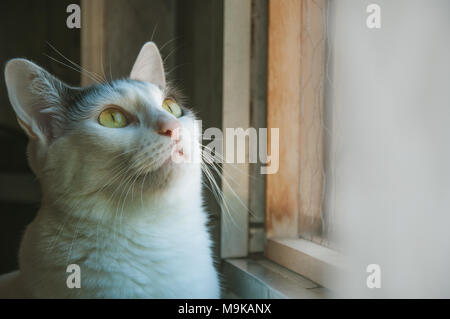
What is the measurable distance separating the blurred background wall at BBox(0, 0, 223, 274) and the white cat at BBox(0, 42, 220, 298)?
152 mm

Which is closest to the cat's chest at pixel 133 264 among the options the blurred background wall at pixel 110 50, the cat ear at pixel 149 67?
the blurred background wall at pixel 110 50

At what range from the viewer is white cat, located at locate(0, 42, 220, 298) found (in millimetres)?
713

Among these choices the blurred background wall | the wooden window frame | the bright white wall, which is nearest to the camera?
the bright white wall

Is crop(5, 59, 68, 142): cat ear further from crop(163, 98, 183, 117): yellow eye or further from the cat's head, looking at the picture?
crop(163, 98, 183, 117): yellow eye

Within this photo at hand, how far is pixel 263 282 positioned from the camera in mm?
790

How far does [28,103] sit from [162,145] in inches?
12.3

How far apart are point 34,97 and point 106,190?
0.83 ft

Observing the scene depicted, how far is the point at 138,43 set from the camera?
1.03 metres

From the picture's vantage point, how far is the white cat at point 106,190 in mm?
713

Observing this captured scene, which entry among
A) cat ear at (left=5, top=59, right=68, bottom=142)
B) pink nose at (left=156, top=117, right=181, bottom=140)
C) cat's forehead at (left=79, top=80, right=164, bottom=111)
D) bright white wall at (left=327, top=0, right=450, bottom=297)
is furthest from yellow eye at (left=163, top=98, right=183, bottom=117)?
bright white wall at (left=327, top=0, right=450, bottom=297)

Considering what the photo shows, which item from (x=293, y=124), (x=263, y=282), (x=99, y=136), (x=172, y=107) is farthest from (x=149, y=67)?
(x=263, y=282)
